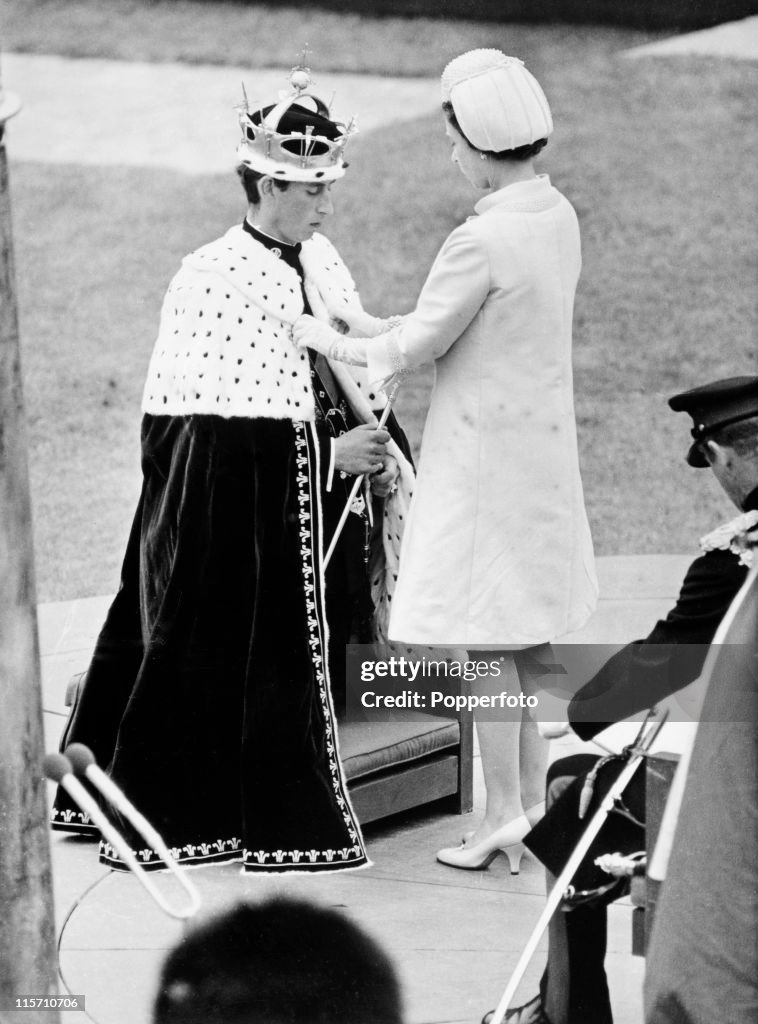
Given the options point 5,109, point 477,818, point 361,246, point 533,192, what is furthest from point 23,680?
point 361,246

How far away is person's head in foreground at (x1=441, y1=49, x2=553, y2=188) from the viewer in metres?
3.42

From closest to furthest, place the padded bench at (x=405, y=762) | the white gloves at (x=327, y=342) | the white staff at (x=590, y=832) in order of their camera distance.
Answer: the white staff at (x=590, y=832), the white gloves at (x=327, y=342), the padded bench at (x=405, y=762)

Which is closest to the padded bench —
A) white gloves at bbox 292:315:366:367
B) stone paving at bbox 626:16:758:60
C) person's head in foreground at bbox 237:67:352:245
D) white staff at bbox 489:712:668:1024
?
Result: white gloves at bbox 292:315:366:367

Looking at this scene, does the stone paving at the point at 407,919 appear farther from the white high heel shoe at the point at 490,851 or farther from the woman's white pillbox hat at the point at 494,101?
the woman's white pillbox hat at the point at 494,101

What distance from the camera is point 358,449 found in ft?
12.1

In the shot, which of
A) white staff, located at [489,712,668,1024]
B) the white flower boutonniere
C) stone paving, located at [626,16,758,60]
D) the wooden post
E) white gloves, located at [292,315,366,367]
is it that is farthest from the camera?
stone paving, located at [626,16,758,60]

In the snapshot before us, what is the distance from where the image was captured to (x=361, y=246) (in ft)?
17.8

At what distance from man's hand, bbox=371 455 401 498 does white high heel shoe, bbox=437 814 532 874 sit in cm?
78

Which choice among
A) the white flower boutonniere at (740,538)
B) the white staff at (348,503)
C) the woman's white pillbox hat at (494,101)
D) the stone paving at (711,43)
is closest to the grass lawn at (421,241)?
the stone paving at (711,43)

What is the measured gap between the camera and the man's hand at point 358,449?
12.1 feet

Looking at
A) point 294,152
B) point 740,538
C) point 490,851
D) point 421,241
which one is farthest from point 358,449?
point 421,241

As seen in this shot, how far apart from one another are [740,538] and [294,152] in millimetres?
Answer: 1429

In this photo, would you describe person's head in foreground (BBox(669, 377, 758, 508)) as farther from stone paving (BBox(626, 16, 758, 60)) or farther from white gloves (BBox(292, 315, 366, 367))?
stone paving (BBox(626, 16, 758, 60))

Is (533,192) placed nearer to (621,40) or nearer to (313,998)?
(621,40)
